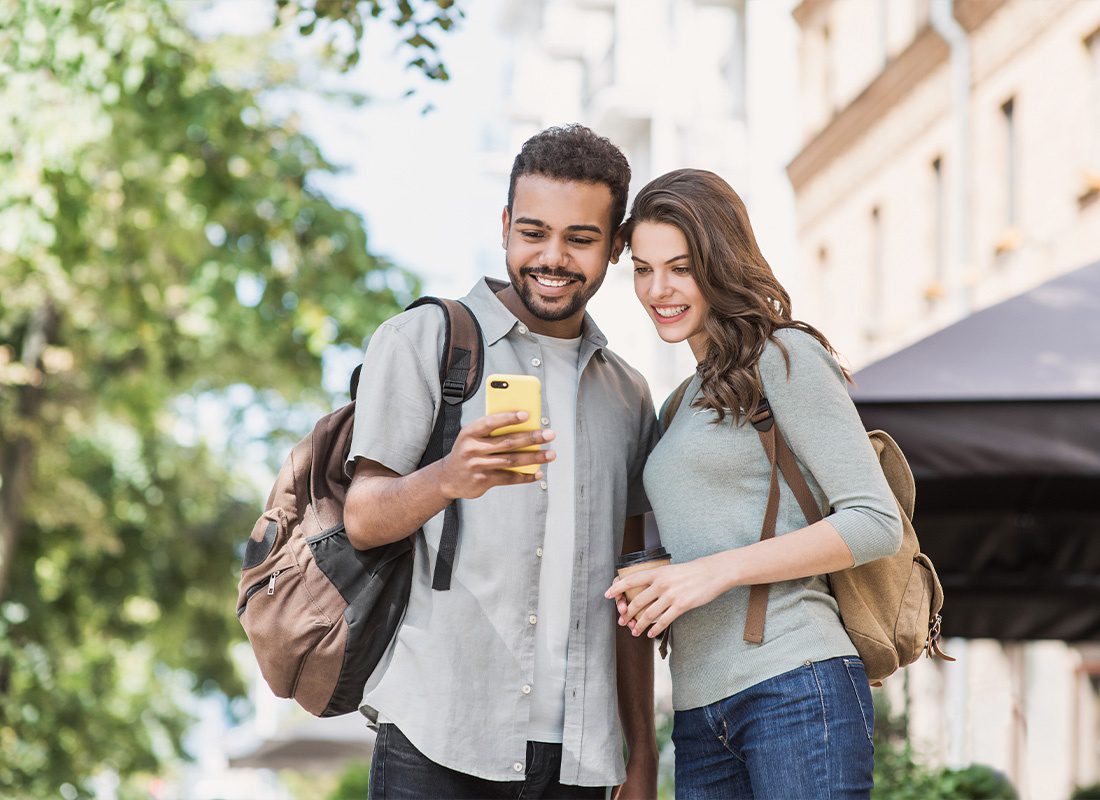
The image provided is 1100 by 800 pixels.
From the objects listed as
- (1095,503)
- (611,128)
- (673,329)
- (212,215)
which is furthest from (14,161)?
(611,128)

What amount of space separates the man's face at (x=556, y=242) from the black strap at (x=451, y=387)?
16cm

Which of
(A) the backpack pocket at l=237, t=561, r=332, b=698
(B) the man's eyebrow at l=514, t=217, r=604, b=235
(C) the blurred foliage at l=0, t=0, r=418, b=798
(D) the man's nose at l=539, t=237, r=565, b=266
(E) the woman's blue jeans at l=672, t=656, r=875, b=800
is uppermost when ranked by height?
(C) the blurred foliage at l=0, t=0, r=418, b=798

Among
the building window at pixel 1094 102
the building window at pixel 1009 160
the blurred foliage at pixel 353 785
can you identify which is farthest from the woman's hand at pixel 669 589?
the blurred foliage at pixel 353 785

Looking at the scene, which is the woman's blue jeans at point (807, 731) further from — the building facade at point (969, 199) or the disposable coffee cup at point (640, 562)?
the building facade at point (969, 199)

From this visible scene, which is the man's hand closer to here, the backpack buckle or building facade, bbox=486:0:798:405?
the backpack buckle

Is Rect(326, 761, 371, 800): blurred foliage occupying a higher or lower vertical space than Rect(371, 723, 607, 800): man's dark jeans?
higher

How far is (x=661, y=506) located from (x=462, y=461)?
0.63 meters

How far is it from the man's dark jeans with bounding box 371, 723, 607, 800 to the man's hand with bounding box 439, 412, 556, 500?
24.6 inches

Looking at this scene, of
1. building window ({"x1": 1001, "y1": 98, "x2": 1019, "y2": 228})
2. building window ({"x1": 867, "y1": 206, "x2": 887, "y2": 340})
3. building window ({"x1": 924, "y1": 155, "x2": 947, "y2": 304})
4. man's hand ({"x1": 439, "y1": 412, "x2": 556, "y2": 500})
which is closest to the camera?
man's hand ({"x1": 439, "y1": 412, "x2": 556, "y2": 500})

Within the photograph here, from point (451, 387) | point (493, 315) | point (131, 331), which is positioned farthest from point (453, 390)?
point (131, 331)

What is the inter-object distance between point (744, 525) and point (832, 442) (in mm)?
246

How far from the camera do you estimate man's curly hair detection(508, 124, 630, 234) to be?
345 centimetres

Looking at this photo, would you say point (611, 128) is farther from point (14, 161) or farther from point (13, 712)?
point (14, 161)

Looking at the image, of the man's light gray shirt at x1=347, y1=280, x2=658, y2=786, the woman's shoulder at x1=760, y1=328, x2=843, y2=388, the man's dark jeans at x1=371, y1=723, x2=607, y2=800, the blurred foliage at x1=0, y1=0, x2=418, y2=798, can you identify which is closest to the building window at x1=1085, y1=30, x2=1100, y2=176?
the blurred foliage at x1=0, y1=0, x2=418, y2=798
